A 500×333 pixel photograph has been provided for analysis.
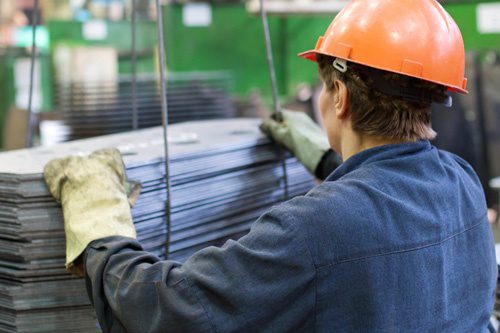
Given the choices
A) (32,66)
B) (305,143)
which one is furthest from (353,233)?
(32,66)

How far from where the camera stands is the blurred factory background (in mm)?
4918

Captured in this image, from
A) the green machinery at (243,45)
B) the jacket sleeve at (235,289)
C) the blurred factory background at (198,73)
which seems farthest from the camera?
the green machinery at (243,45)

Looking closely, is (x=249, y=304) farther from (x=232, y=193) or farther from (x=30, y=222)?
(x=232, y=193)

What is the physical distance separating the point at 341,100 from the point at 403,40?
0.21 metres

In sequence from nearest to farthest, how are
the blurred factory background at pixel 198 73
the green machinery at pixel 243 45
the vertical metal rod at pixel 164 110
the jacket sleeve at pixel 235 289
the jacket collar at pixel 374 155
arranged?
1. the jacket sleeve at pixel 235 289
2. the jacket collar at pixel 374 155
3. the vertical metal rod at pixel 164 110
4. the blurred factory background at pixel 198 73
5. the green machinery at pixel 243 45

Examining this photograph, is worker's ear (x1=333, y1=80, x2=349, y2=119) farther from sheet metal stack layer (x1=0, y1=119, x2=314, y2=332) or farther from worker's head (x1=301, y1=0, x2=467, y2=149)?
sheet metal stack layer (x1=0, y1=119, x2=314, y2=332)

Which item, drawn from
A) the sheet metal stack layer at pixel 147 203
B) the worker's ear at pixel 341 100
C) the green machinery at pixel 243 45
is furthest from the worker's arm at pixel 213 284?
the green machinery at pixel 243 45

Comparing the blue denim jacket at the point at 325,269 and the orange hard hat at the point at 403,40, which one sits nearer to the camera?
the blue denim jacket at the point at 325,269

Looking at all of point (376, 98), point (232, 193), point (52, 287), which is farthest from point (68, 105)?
point (376, 98)

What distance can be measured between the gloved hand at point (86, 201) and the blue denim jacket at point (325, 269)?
49 mm

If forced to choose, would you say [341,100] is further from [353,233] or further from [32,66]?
[32,66]

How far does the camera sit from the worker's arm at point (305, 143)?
2.54m

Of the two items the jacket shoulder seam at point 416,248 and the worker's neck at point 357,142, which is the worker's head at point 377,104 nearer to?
the worker's neck at point 357,142

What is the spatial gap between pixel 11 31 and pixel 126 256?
1197 cm
